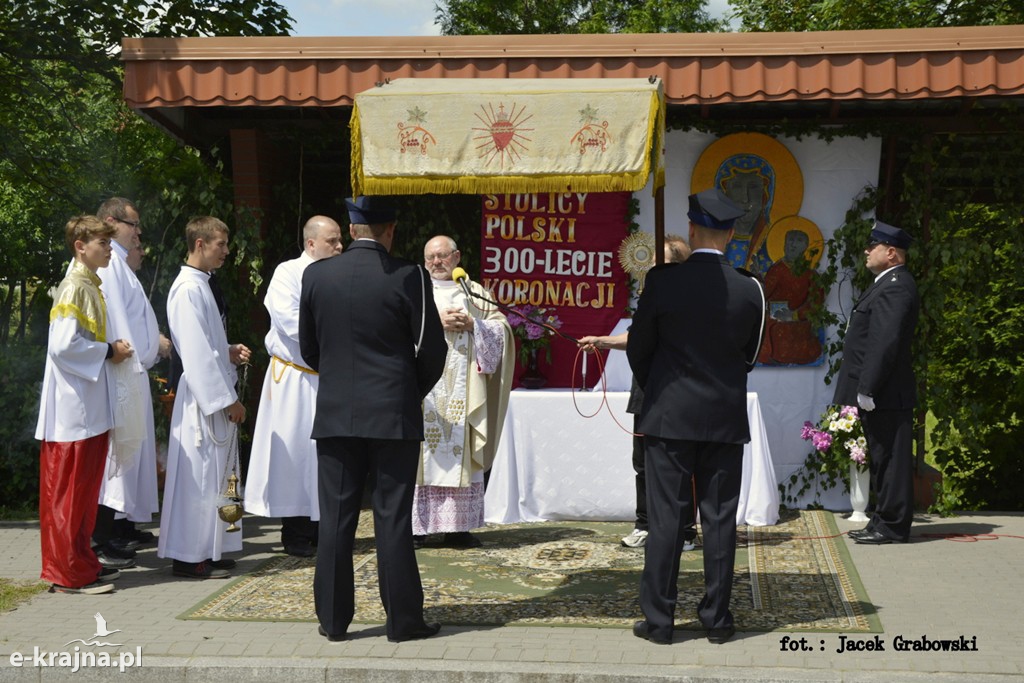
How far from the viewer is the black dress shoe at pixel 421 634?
5680 mm

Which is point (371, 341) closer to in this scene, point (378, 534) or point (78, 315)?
point (378, 534)

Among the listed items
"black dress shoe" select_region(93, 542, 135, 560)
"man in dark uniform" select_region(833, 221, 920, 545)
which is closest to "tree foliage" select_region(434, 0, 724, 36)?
"man in dark uniform" select_region(833, 221, 920, 545)

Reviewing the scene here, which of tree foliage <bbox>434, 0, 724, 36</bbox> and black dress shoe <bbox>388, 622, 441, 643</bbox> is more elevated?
tree foliage <bbox>434, 0, 724, 36</bbox>

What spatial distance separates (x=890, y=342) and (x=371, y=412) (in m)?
3.93

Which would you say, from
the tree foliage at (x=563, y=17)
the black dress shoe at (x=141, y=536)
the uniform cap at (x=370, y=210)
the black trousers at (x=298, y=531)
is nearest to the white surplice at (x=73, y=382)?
the black dress shoe at (x=141, y=536)

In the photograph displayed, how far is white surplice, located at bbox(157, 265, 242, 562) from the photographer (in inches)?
280

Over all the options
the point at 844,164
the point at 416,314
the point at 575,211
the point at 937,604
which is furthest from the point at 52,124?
the point at 937,604

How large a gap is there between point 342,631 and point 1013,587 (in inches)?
145

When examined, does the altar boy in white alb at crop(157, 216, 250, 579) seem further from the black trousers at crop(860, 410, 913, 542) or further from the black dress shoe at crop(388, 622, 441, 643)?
the black trousers at crop(860, 410, 913, 542)

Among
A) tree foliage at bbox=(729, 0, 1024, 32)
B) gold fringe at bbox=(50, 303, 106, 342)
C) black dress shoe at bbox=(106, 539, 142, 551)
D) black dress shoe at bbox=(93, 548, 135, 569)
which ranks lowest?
black dress shoe at bbox=(93, 548, 135, 569)

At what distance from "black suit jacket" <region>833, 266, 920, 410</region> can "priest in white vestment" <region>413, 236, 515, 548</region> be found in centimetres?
233

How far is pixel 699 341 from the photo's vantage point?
18.7 feet

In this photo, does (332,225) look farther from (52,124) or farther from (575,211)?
(52,124)

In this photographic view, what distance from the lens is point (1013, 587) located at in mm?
6887
